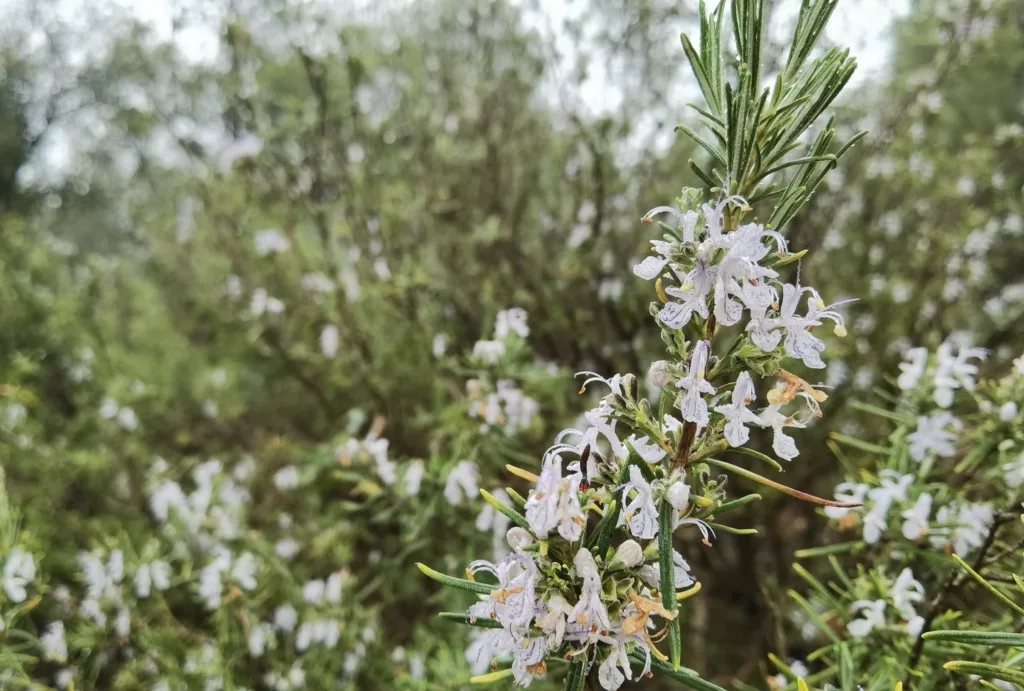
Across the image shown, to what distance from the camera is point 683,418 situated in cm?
82

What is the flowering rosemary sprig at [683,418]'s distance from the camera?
0.75 meters

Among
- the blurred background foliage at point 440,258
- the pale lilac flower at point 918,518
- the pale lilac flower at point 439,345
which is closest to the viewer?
the pale lilac flower at point 918,518

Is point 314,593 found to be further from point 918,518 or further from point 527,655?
point 918,518

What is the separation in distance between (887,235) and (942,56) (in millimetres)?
1010

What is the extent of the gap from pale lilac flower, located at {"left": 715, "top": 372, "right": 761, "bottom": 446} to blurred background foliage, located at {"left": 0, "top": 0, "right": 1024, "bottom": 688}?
1547mm

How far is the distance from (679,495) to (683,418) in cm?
10

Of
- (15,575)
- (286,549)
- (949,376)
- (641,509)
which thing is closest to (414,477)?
(286,549)

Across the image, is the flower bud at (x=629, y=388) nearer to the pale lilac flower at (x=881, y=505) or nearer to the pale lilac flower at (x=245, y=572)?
the pale lilac flower at (x=881, y=505)

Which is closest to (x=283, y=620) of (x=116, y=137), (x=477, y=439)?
(x=477, y=439)

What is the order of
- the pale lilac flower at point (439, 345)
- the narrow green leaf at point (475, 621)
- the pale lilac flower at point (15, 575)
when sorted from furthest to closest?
the pale lilac flower at point (439, 345), the pale lilac flower at point (15, 575), the narrow green leaf at point (475, 621)

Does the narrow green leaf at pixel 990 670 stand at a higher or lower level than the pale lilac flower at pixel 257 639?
higher

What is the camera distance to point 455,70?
3824 mm

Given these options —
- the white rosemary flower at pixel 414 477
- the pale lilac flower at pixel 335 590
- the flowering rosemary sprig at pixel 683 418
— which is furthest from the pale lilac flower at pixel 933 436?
the pale lilac flower at pixel 335 590

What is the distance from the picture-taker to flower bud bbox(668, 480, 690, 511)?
2.50ft
